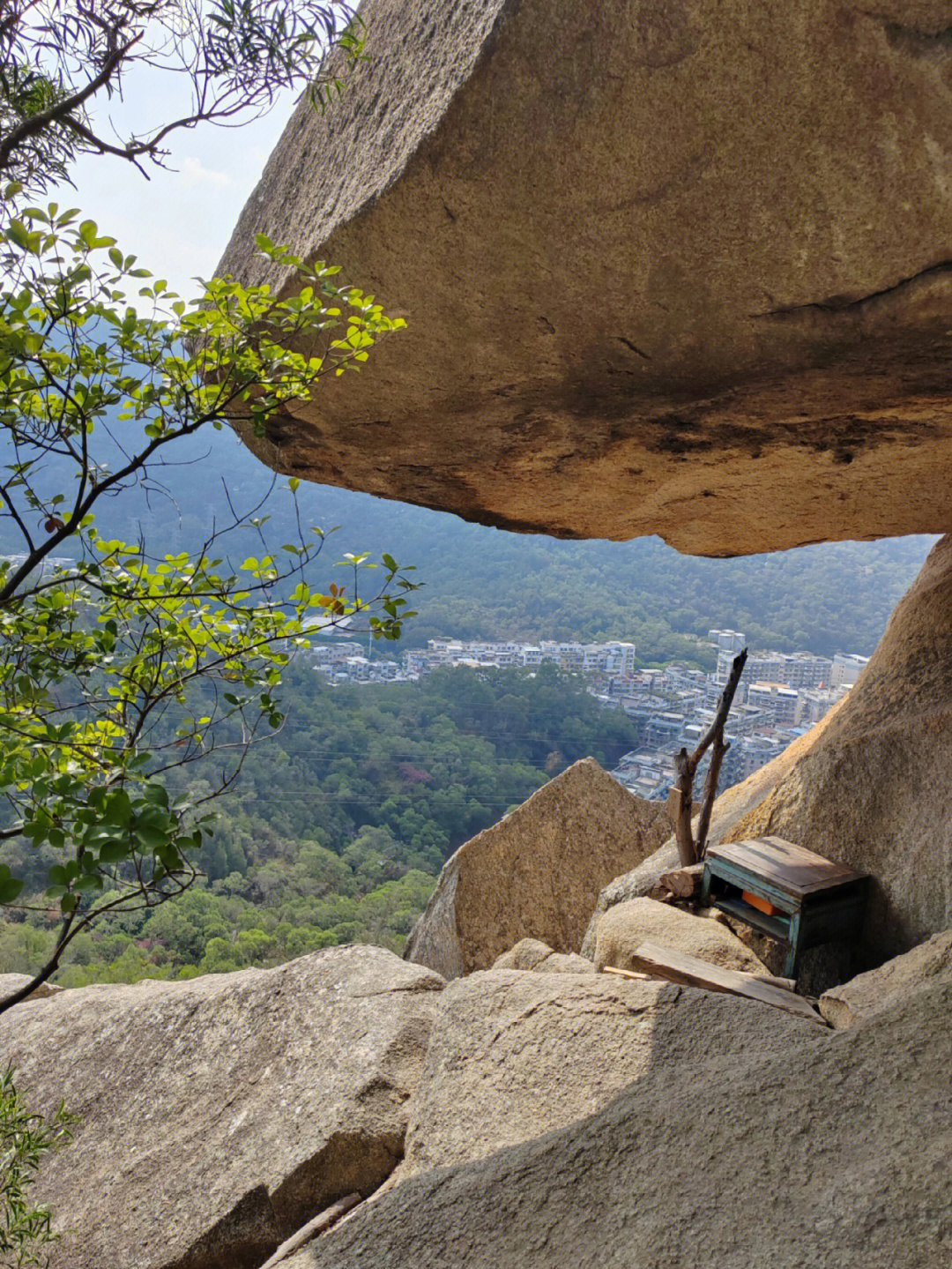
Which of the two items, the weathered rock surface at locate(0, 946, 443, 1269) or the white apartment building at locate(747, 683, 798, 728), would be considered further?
the white apartment building at locate(747, 683, 798, 728)

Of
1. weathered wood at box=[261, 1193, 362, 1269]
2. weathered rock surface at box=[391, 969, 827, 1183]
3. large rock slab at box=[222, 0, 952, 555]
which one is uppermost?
large rock slab at box=[222, 0, 952, 555]

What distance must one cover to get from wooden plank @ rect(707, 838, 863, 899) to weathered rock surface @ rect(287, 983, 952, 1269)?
1.56 metres

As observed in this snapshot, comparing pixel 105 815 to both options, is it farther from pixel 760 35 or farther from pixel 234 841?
pixel 234 841

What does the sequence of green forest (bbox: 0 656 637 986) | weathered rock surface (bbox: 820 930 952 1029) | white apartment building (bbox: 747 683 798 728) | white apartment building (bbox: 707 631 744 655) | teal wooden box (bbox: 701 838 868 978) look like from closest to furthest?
weathered rock surface (bbox: 820 930 952 1029)
teal wooden box (bbox: 701 838 868 978)
green forest (bbox: 0 656 637 986)
white apartment building (bbox: 747 683 798 728)
white apartment building (bbox: 707 631 744 655)

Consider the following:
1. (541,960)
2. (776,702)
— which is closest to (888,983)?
(541,960)

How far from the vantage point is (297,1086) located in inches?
147

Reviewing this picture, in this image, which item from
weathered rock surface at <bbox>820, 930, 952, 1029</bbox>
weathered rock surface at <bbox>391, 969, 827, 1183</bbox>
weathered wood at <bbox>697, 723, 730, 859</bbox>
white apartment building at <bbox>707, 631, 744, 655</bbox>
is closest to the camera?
weathered rock surface at <bbox>391, 969, 827, 1183</bbox>

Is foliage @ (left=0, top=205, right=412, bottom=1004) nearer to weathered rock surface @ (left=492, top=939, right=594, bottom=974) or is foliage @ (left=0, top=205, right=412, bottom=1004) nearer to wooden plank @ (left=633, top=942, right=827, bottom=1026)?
wooden plank @ (left=633, top=942, right=827, bottom=1026)

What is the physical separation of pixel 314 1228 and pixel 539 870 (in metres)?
4.97

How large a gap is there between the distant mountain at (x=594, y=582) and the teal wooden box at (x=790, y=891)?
111 feet

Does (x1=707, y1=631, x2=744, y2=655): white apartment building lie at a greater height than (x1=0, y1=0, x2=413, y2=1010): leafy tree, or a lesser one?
lesser

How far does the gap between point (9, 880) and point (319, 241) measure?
6.41ft

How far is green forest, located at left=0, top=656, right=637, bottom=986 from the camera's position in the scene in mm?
17844

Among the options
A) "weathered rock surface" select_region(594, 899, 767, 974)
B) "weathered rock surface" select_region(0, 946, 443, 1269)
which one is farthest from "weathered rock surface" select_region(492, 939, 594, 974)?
"weathered rock surface" select_region(0, 946, 443, 1269)
